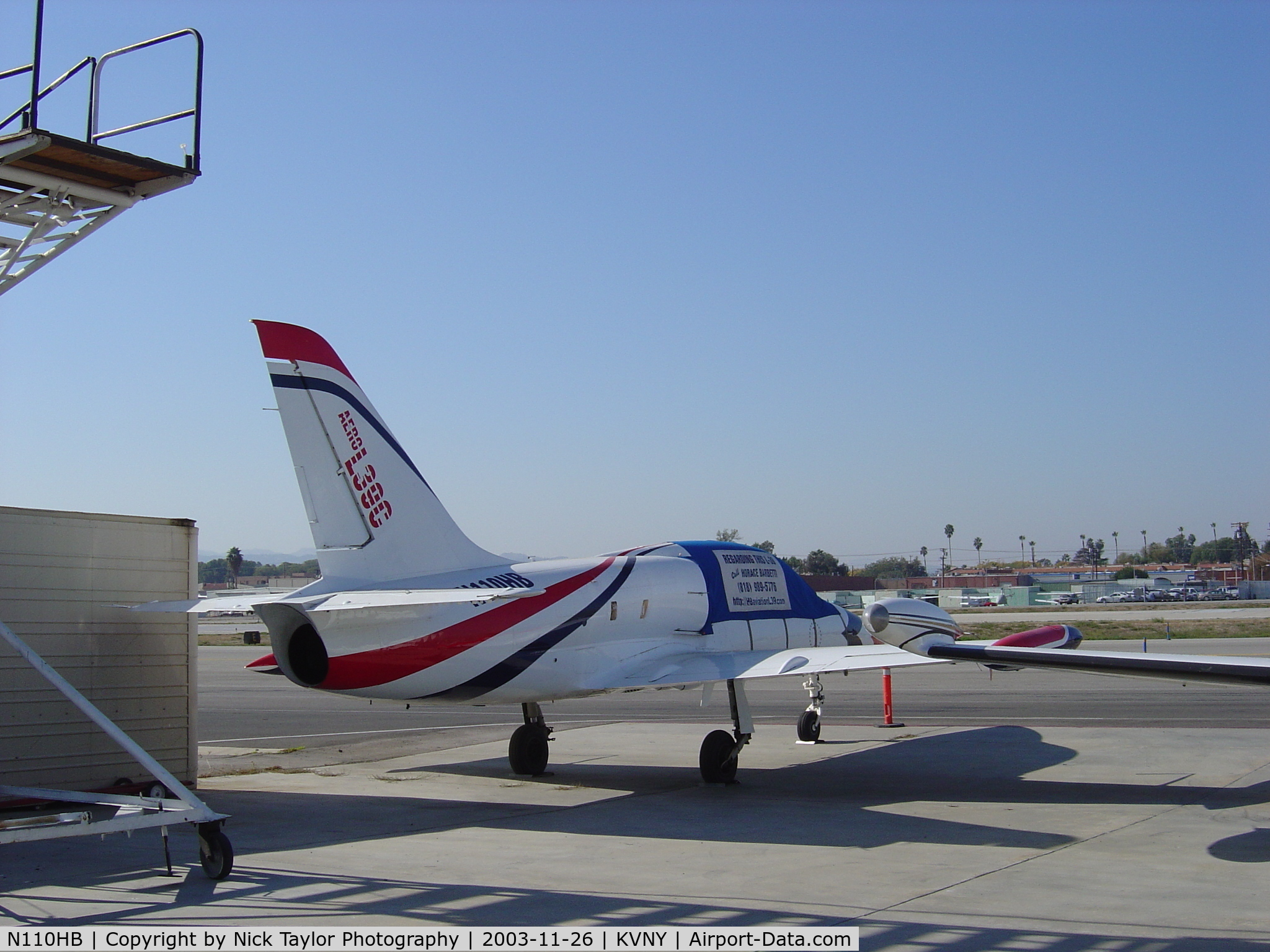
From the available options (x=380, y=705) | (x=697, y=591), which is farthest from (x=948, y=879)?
(x=380, y=705)

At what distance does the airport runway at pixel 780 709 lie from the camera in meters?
20.2

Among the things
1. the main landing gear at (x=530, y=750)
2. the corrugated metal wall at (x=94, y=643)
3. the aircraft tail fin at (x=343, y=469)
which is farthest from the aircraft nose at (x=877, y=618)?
the corrugated metal wall at (x=94, y=643)

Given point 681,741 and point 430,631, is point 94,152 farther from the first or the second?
point 681,741

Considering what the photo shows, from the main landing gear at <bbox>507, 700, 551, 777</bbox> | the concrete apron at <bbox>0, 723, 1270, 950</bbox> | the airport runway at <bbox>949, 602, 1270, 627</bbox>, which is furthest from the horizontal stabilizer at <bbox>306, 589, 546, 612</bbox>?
the airport runway at <bbox>949, 602, 1270, 627</bbox>

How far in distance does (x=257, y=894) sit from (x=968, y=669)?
101 feet

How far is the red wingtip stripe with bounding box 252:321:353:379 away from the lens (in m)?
12.1

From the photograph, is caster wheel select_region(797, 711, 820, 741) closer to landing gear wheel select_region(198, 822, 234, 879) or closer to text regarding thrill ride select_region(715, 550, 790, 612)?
text regarding thrill ride select_region(715, 550, 790, 612)

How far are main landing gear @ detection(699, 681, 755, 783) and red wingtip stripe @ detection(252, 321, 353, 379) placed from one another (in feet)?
20.8

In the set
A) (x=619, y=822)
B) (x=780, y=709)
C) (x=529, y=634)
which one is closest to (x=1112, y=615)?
(x=780, y=709)

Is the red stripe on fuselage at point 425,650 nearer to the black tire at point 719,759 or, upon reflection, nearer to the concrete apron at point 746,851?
the concrete apron at point 746,851

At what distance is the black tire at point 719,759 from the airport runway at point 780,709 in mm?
6165

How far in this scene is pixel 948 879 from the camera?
332 inches

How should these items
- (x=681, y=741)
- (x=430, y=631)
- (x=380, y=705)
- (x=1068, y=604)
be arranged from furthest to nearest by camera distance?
(x=1068, y=604), (x=380, y=705), (x=681, y=741), (x=430, y=631)

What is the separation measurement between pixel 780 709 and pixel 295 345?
15622mm
